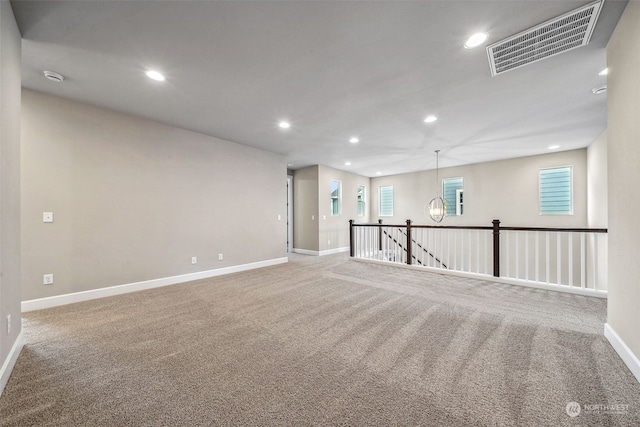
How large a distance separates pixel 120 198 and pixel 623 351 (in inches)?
223

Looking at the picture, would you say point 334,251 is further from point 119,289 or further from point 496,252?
point 119,289

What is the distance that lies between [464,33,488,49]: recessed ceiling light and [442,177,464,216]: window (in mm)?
6102

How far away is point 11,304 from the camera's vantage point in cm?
186

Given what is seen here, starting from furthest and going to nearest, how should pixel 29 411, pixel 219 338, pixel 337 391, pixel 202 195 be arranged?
pixel 202 195 → pixel 219 338 → pixel 337 391 → pixel 29 411

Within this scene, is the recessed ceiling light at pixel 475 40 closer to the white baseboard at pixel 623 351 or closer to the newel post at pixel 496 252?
the white baseboard at pixel 623 351

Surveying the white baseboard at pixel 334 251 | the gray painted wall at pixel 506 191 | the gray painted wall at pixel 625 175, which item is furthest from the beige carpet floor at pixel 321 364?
the white baseboard at pixel 334 251

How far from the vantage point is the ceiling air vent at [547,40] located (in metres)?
1.84

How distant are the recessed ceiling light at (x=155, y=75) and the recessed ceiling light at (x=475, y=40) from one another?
301 centimetres

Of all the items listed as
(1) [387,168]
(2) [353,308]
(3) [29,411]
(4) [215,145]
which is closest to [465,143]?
(1) [387,168]

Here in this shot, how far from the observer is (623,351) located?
186cm

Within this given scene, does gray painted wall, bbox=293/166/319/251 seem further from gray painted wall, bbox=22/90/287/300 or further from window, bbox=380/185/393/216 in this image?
window, bbox=380/185/393/216

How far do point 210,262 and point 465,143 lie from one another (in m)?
5.66

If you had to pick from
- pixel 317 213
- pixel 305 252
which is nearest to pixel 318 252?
pixel 305 252

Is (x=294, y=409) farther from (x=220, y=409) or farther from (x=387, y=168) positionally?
(x=387, y=168)
